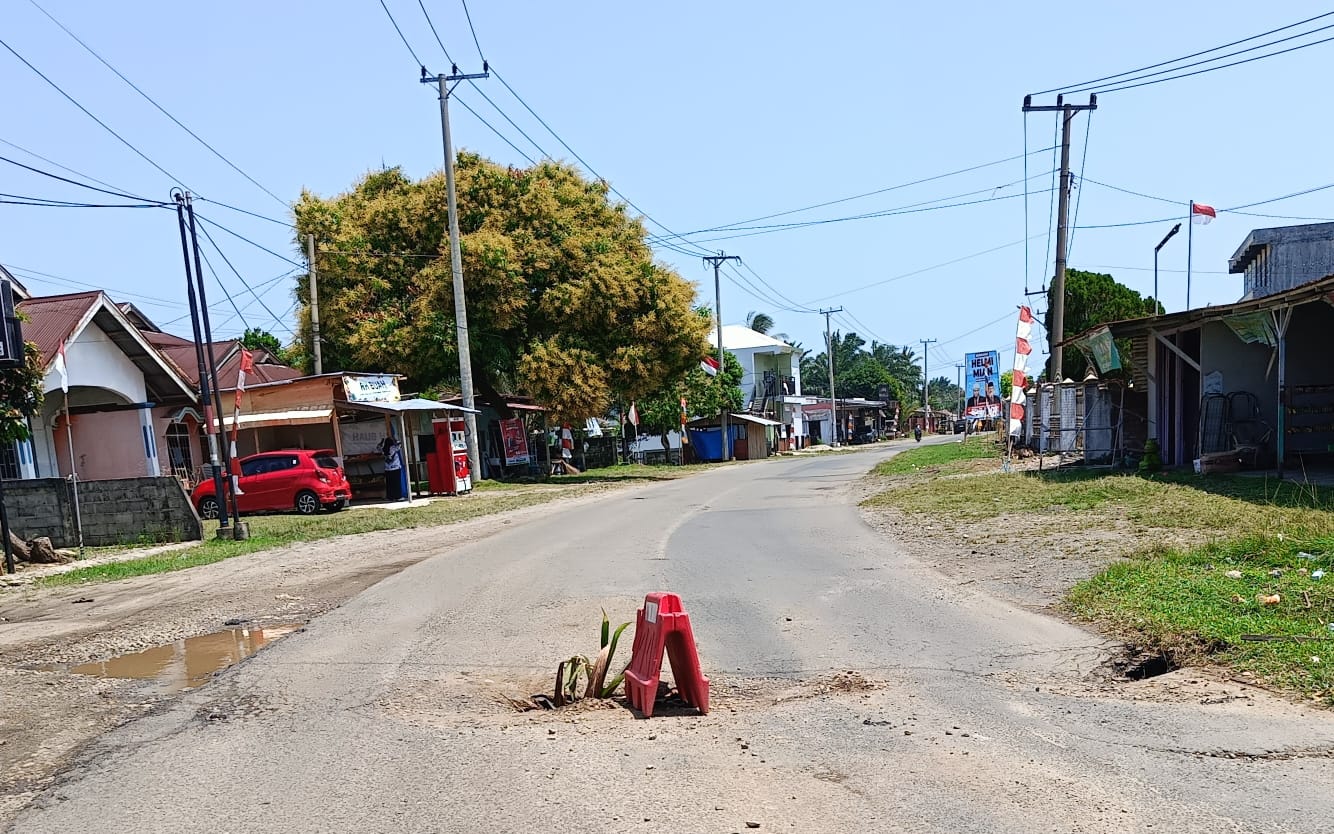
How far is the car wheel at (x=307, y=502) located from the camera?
24.6m

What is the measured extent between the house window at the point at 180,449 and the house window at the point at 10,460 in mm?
6443

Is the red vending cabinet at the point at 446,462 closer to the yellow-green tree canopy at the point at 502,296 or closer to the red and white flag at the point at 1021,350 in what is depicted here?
the yellow-green tree canopy at the point at 502,296

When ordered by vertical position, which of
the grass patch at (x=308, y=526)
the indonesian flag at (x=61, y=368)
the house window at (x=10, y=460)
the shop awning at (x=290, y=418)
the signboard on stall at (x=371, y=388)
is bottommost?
the grass patch at (x=308, y=526)

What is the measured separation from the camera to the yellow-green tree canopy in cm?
3309

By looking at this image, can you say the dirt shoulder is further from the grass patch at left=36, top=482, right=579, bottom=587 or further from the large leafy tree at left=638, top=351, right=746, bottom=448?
the large leafy tree at left=638, top=351, right=746, bottom=448

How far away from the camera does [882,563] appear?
1173cm

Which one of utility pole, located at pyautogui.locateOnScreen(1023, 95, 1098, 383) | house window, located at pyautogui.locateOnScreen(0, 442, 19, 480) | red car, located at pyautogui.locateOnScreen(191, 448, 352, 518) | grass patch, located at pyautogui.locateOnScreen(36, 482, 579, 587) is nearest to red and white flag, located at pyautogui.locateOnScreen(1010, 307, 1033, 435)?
utility pole, located at pyautogui.locateOnScreen(1023, 95, 1098, 383)

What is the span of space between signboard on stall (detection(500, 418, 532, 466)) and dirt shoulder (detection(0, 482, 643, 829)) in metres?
18.6

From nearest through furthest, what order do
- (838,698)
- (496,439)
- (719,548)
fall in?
1. (838,698)
2. (719,548)
3. (496,439)

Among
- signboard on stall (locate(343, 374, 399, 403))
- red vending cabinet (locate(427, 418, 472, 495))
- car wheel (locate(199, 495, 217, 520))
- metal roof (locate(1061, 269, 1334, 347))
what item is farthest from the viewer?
red vending cabinet (locate(427, 418, 472, 495))

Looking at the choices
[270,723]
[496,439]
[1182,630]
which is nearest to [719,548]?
→ [1182,630]

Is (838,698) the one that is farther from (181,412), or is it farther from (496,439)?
(496,439)

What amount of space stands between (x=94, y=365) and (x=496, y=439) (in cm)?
1898

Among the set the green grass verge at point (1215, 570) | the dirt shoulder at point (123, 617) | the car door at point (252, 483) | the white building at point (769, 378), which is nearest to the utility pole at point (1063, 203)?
the green grass verge at point (1215, 570)
